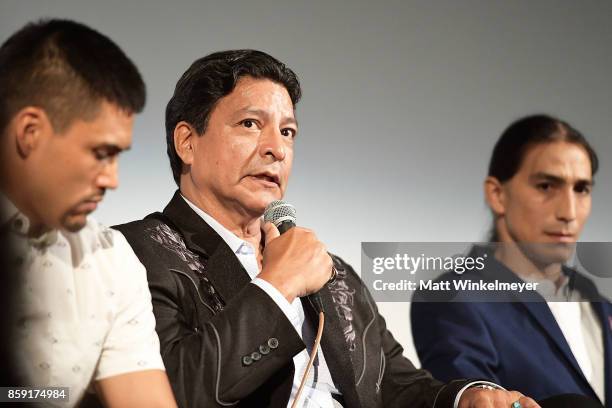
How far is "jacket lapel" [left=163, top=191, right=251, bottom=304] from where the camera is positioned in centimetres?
201

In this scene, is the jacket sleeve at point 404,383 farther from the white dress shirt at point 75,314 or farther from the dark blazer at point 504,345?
the white dress shirt at point 75,314

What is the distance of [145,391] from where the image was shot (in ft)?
5.13

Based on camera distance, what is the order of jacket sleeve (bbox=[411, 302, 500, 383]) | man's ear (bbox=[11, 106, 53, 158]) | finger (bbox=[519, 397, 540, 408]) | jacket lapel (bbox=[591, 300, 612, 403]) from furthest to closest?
jacket lapel (bbox=[591, 300, 612, 403])
jacket sleeve (bbox=[411, 302, 500, 383])
finger (bbox=[519, 397, 540, 408])
man's ear (bbox=[11, 106, 53, 158])

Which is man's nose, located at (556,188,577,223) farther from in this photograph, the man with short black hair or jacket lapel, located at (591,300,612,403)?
the man with short black hair

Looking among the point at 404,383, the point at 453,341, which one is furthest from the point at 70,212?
the point at 453,341

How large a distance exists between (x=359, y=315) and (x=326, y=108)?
0.75 m

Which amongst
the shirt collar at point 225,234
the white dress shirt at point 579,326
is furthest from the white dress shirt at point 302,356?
the white dress shirt at point 579,326

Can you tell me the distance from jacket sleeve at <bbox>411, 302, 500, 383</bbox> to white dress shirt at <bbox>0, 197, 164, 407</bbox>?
1.18 metres

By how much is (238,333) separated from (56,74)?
25.7 inches

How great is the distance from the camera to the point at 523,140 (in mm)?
2832

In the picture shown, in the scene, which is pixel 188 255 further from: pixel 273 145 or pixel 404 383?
pixel 404 383

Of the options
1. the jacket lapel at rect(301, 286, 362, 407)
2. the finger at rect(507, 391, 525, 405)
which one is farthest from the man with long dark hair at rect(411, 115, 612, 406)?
the jacket lapel at rect(301, 286, 362, 407)

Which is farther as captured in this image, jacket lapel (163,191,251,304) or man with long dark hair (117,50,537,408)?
jacket lapel (163,191,251,304)

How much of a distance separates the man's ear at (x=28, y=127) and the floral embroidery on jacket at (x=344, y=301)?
1.01 metres
